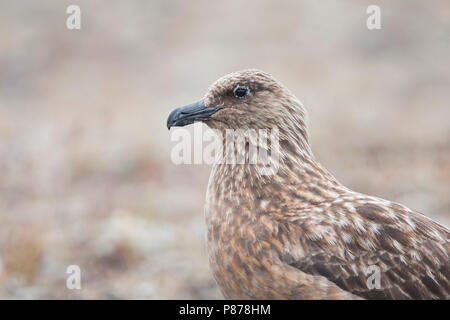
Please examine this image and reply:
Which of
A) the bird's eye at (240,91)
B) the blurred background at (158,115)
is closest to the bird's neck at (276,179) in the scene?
the bird's eye at (240,91)

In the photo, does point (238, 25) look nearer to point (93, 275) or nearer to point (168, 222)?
point (168, 222)

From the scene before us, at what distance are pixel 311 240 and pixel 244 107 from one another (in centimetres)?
114

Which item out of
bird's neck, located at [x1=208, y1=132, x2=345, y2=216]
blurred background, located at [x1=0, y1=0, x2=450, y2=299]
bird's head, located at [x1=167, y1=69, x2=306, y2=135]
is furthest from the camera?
blurred background, located at [x1=0, y1=0, x2=450, y2=299]

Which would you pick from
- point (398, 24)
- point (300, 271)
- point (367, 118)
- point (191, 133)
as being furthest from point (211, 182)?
point (398, 24)

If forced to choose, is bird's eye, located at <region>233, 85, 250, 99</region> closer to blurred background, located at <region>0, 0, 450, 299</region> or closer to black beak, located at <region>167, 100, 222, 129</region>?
black beak, located at <region>167, 100, 222, 129</region>

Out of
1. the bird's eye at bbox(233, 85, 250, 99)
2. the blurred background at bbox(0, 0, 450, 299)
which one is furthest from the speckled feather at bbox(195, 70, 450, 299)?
the blurred background at bbox(0, 0, 450, 299)

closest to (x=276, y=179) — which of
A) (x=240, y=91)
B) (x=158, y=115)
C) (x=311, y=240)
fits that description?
(x=311, y=240)

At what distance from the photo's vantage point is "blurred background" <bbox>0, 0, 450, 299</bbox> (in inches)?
265

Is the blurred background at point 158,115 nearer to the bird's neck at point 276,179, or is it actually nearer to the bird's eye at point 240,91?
the bird's neck at point 276,179

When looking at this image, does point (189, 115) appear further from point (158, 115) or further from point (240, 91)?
point (158, 115)

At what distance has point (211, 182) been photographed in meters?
4.64

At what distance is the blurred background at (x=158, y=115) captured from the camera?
6.73 metres

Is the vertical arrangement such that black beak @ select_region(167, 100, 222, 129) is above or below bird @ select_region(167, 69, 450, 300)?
Result: above

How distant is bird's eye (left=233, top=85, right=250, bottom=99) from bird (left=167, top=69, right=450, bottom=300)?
→ 1.28ft
